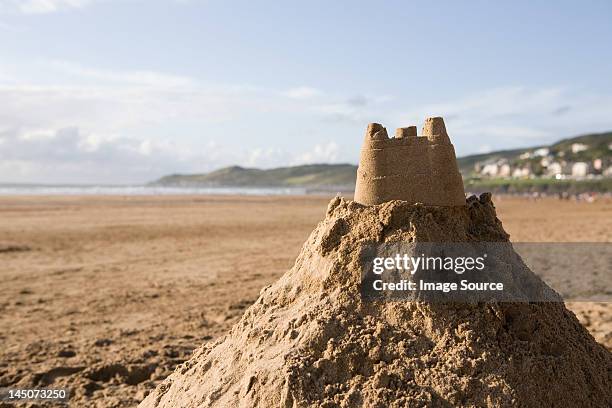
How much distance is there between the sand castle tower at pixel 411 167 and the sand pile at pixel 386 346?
0.09 metres

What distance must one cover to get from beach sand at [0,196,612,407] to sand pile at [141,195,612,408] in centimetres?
226

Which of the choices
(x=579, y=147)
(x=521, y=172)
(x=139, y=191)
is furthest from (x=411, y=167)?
(x=579, y=147)

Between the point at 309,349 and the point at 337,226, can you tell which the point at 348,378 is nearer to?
the point at 309,349

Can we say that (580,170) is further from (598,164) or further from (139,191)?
(139,191)

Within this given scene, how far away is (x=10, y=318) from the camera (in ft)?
26.3

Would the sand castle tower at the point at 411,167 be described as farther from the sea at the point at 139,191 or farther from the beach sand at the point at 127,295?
the sea at the point at 139,191

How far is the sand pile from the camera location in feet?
8.71

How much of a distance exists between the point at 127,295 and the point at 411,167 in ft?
25.2

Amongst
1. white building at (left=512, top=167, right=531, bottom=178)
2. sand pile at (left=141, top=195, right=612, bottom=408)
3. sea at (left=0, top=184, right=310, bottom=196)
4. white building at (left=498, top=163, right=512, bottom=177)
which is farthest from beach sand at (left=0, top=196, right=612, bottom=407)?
white building at (left=498, top=163, right=512, bottom=177)

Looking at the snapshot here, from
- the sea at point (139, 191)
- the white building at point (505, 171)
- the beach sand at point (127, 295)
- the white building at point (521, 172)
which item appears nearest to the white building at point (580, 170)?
the white building at point (521, 172)

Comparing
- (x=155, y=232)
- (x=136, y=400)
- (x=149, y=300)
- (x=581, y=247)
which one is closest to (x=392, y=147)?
(x=136, y=400)

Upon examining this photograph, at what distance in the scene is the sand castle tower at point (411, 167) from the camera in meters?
3.16

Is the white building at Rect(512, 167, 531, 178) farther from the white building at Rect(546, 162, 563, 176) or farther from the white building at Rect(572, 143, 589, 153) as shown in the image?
the white building at Rect(572, 143, 589, 153)

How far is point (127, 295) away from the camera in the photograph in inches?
380
